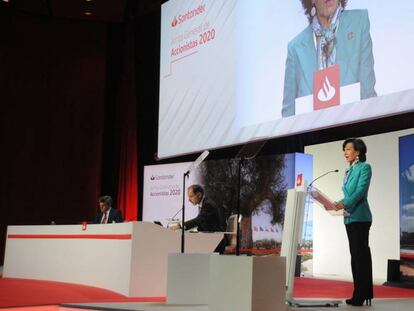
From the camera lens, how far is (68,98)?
37.6 feet

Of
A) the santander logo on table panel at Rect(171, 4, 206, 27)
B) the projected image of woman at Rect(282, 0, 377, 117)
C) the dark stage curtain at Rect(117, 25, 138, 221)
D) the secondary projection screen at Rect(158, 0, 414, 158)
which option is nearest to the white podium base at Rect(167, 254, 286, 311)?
the secondary projection screen at Rect(158, 0, 414, 158)

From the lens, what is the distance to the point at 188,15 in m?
7.14

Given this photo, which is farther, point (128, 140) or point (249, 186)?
point (128, 140)

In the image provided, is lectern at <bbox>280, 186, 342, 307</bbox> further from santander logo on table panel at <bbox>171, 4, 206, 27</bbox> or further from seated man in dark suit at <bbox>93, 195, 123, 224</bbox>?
seated man in dark suit at <bbox>93, 195, 123, 224</bbox>

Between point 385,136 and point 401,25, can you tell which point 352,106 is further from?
point 385,136

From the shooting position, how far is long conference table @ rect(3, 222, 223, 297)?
16.9ft

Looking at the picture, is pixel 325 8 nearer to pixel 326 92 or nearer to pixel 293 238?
pixel 326 92

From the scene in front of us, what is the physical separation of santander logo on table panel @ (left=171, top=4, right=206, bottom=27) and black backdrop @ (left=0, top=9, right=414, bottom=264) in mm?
3424

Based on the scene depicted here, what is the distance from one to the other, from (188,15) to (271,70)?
6.20 feet

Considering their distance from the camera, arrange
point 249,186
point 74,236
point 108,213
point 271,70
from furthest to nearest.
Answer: point 249,186 → point 108,213 → point 74,236 → point 271,70

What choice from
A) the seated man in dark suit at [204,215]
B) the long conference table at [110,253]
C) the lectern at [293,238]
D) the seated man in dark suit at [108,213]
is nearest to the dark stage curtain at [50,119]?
the long conference table at [110,253]

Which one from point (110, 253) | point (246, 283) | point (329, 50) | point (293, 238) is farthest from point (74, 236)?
point (246, 283)

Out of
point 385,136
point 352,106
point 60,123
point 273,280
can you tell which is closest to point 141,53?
point 60,123

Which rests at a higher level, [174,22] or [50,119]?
[174,22]
